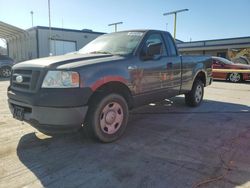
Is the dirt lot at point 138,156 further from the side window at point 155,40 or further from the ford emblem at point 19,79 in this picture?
the side window at point 155,40

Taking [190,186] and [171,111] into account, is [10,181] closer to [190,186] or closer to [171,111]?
[190,186]

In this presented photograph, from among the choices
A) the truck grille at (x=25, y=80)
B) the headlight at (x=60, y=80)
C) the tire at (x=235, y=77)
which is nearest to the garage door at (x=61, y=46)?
the tire at (x=235, y=77)

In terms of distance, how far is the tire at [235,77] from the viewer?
50.2 ft

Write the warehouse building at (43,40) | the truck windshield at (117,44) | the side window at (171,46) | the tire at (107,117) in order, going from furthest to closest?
the warehouse building at (43,40) < the side window at (171,46) < the truck windshield at (117,44) < the tire at (107,117)

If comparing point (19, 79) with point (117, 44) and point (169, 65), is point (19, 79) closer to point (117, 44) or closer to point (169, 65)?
point (117, 44)

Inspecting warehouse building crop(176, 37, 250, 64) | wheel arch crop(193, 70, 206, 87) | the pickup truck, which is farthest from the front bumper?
warehouse building crop(176, 37, 250, 64)

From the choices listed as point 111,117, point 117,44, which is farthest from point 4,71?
point 111,117

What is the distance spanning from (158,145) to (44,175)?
1.84 meters

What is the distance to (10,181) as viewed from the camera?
3123 millimetres

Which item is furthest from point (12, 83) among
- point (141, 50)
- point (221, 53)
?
point (221, 53)

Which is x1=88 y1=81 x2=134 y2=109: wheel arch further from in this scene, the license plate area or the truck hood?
the license plate area

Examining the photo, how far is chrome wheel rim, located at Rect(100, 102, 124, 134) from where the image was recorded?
4.31 m

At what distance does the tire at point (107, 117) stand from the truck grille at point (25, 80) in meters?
0.88

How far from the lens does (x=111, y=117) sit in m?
4.43
